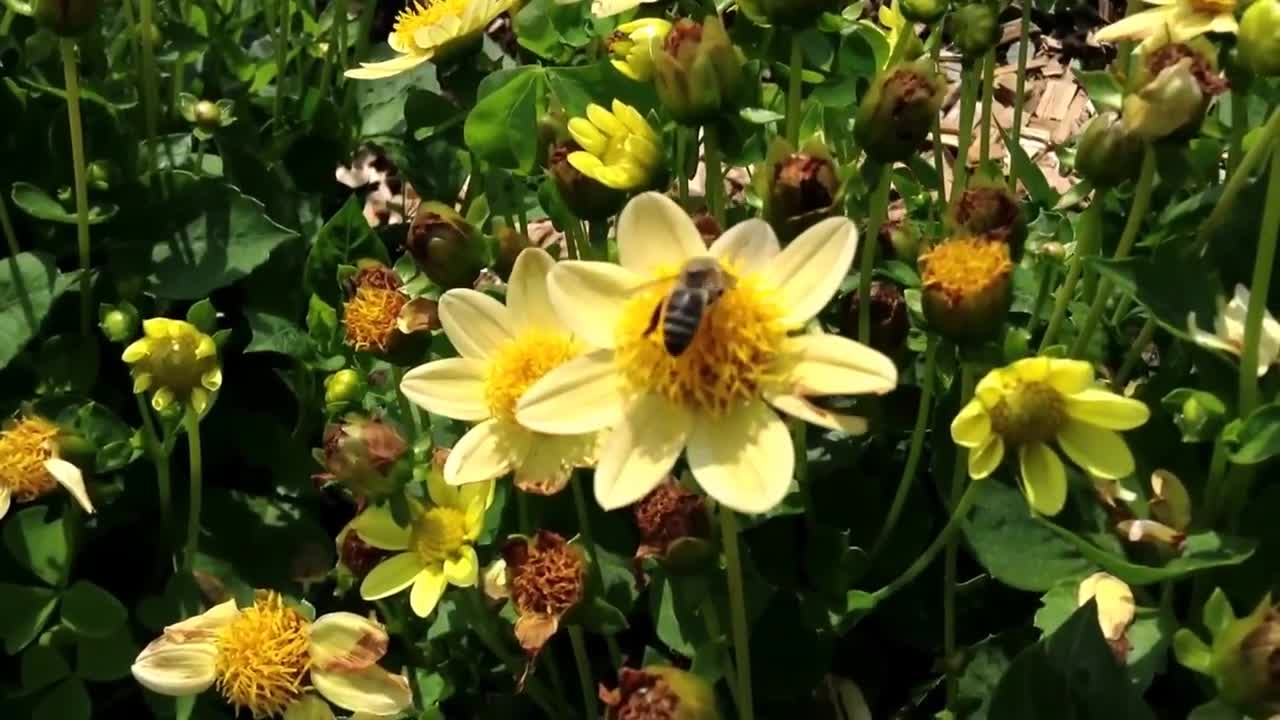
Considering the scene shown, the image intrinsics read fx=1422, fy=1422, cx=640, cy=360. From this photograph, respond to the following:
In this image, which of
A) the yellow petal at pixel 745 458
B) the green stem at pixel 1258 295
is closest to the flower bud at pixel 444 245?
the yellow petal at pixel 745 458

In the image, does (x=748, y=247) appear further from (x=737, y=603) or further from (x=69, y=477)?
(x=69, y=477)

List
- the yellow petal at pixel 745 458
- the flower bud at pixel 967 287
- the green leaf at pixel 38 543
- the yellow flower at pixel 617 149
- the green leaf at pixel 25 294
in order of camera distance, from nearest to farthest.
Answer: the yellow petal at pixel 745 458, the flower bud at pixel 967 287, the yellow flower at pixel 617 149, the green leaf at pixel 38 543, the green leaf at pixel 25 294

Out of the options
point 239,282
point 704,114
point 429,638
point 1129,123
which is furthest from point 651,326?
point 239,282

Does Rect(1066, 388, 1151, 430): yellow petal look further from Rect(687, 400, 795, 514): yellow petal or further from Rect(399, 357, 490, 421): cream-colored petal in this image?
Rect(399, 357, 490, 421): cream-colored petal

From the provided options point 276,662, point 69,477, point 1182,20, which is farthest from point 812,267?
point 69,477

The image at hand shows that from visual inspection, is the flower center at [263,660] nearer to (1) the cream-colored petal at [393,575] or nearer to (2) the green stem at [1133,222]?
(1) the cream-colored petal at [393,575]

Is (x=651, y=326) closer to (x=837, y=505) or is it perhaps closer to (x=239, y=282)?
(x=837, y=505)

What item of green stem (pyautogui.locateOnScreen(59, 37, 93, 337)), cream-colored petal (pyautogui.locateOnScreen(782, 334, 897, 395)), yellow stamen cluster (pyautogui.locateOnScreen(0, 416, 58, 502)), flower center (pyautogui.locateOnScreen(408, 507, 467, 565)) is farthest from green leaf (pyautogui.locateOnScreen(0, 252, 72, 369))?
cream-colored petal (pyautogui.locateOnScreen(782, 334, 897, 395))
